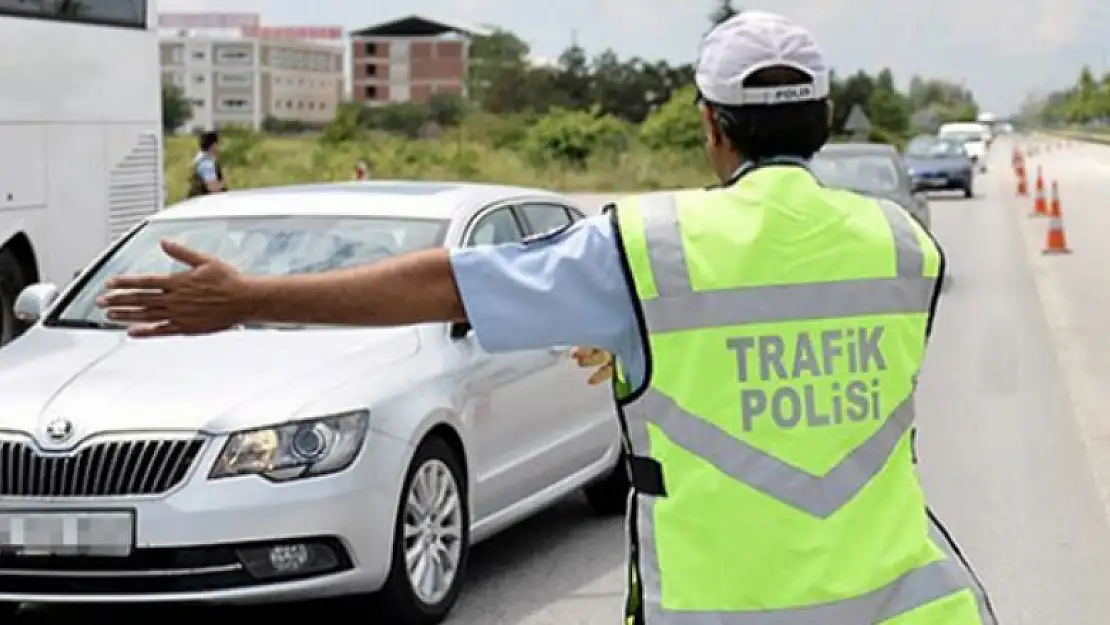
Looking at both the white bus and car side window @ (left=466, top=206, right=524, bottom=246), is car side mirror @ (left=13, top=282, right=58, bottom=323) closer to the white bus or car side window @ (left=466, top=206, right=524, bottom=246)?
car side window @ (left=466, top=206, right=524, bottom=246)

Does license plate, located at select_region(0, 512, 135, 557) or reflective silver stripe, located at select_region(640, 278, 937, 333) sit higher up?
reflective silver stripe, located at select_region(640, 278, 937, 333)

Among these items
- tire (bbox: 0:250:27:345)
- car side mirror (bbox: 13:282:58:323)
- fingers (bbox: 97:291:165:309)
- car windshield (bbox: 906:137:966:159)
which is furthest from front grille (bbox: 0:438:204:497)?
car windshield (bbox: 906:137:966:159)

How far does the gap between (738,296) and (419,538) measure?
419 centimetres

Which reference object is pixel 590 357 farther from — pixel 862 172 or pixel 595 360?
pixel 862 172

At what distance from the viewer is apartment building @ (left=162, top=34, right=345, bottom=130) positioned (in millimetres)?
161000

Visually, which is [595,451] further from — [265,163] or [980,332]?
[265,163]

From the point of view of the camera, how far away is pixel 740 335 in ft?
8.89

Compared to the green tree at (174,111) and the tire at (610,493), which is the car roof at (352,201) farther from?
the green tree at (174,111)

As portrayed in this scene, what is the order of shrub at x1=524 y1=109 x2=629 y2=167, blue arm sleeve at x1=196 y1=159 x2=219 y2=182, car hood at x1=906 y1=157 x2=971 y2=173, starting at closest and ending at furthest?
blue arm sleeve at x1=196 y1=159 x2=219 y2=182 → car hood at x1=906 y1=157 x2=971 y2=173 → shrub at x1=524 y1=109 x2=629 y2=167

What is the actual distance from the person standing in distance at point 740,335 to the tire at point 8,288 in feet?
35.2

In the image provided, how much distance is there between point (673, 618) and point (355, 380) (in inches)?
157

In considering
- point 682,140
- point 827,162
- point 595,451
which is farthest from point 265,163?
point 595,451

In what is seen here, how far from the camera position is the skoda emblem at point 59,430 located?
20.6 feet

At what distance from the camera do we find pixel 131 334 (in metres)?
2.81
